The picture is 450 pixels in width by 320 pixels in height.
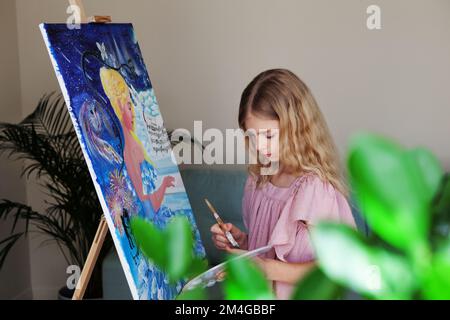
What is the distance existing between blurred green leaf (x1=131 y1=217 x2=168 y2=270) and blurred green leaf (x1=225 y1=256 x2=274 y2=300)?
0.04 m

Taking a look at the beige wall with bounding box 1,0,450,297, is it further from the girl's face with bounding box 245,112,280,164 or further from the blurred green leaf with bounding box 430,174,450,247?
the blurred green leaf with bounding box 430,174,450,247

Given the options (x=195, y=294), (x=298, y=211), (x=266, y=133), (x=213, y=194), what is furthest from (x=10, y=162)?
(x=195, y=294)

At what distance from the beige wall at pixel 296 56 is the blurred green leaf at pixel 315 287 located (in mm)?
2585

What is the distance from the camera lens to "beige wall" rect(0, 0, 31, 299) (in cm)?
282

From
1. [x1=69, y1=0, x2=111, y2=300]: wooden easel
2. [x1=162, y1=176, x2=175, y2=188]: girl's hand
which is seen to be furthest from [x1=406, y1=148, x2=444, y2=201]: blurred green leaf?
[x1=162, y1=176, x2=175, y2=188]: girl's hand

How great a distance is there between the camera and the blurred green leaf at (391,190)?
23 centimetres

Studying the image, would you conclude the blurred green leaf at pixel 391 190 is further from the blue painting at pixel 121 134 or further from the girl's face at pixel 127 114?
the girl's face at pixel 127 114

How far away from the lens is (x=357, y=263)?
25cm

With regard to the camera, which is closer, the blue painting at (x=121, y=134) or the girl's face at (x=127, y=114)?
the blue painting at (x=121, y=134)

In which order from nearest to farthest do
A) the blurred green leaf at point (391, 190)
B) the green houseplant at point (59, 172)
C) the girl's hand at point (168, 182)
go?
the blurred green leaf at point (391, 190)
the girl's hand at point (168, 182)
the green houseplant at point (59, 172)

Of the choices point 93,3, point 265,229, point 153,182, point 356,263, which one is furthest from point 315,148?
point 93,3

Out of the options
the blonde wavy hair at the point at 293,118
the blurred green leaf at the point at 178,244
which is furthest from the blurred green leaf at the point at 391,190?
the blonde wavy hair at the point at 293,118

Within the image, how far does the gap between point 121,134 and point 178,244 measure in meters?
1.37

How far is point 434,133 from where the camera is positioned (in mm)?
2857
